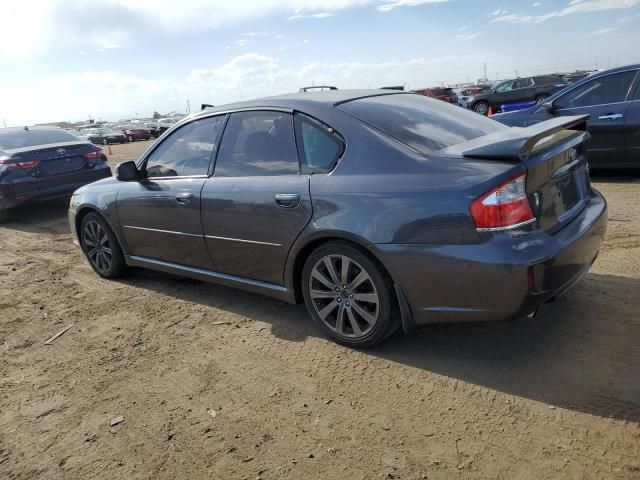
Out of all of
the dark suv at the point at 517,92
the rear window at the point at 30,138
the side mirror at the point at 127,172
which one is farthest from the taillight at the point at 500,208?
the dark suv at the point at 517,92

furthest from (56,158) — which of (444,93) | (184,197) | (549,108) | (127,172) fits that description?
(444,93)

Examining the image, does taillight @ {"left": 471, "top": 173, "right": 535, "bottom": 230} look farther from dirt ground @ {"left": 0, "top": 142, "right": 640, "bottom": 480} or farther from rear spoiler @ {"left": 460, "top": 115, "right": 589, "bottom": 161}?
dirt ground @ {"left": 0, "top": 142, "right": 640, "bottom": 480}

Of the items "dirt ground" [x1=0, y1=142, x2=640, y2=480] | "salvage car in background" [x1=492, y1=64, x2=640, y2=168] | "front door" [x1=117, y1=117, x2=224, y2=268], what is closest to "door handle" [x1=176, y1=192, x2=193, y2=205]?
"front door" [x1=117, y1=117, x2=224, y2=268]

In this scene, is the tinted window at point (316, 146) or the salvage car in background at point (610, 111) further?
the salvage car in background at point (610, 111)

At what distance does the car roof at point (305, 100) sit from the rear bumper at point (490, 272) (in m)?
1.21

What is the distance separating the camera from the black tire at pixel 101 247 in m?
5.11

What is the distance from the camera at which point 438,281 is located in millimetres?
2953

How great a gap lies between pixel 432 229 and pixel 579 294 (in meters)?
1.71

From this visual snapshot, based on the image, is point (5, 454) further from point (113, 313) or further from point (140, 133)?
point (140, 133)

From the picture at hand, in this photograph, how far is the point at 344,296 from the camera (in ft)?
11.2

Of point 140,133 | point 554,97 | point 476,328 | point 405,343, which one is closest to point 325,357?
point 405,343

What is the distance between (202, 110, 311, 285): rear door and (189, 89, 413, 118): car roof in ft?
0.25

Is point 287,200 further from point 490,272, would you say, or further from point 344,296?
point 490,272

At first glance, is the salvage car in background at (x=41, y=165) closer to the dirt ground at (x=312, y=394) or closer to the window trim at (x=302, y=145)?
the dirt ground at (x=312, y=394)
